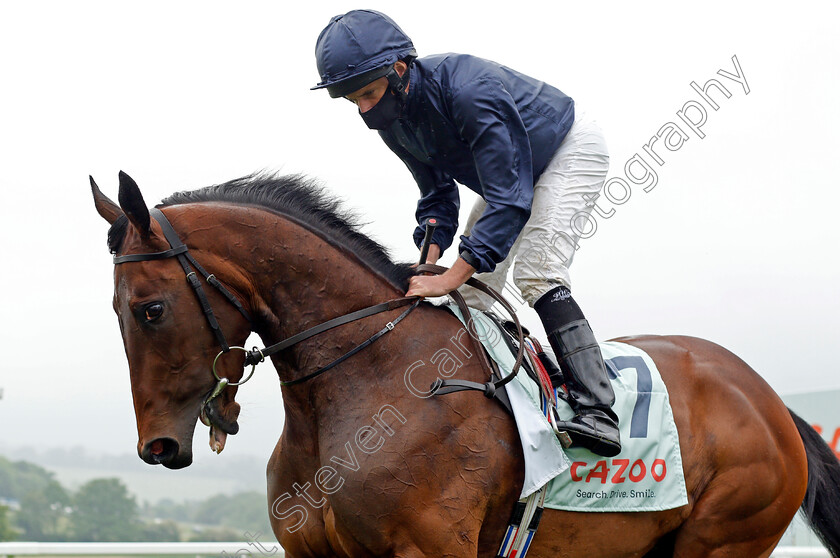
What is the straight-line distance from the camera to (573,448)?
121 inches

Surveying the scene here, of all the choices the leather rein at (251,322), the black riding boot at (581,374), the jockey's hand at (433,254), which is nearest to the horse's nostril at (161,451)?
the leather rein at (251,322)

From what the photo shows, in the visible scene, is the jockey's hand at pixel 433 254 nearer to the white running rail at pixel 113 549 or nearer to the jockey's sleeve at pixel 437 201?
the jockey's sleeve at pixel 437 201

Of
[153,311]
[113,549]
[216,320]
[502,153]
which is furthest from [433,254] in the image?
[113,549]

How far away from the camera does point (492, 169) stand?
300 centimetres

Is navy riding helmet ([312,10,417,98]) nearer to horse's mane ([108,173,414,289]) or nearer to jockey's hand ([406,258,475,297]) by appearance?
horse's mane ([108,173,414,289])

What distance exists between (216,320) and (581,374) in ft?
4.77

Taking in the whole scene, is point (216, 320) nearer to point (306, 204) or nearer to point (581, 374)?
point (306, 204)

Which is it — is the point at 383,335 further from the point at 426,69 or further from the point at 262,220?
the point at 426,69

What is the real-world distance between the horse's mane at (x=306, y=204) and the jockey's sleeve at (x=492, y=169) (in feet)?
1.09

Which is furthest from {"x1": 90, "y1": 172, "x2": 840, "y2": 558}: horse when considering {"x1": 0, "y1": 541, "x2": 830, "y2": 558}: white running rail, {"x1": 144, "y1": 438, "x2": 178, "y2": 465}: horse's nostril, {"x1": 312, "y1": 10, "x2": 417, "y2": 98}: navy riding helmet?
{"x1": 0, "y1": 541, "x2": 830, "y2": 558}: white running rail

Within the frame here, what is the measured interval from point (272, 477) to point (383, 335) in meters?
0.78

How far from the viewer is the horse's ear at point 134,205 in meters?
2.57

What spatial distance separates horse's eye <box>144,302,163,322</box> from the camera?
2592 millimetres

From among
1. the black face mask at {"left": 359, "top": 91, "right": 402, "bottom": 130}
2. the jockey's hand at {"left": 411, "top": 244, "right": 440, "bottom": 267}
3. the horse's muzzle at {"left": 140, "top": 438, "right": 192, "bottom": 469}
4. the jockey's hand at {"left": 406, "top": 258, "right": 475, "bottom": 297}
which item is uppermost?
the black face mask at {"left": 359, "top": 91, "right": 402, "bottom": 130}
